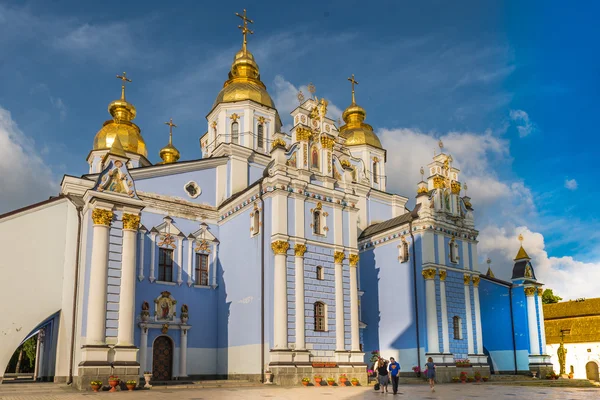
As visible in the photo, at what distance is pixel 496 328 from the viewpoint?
111 ft

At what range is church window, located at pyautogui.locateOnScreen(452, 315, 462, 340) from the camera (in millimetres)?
29359

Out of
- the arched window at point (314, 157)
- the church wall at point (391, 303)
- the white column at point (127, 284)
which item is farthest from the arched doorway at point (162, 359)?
the church wall at point (391, 303)

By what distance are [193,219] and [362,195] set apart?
11.7 metres

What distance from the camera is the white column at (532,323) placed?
3322cm

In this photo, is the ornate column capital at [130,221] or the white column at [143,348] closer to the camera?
the ornate column capital at [130,221]

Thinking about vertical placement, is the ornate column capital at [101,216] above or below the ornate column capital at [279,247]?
above

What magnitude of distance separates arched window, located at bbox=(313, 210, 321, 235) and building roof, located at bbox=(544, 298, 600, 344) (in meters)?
29.9

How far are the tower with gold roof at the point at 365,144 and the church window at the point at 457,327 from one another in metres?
11.2

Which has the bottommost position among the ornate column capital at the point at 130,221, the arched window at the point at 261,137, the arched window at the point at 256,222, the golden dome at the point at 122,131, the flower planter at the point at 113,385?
the flower planter at the point at 113,385

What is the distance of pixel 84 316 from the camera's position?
1997 cm

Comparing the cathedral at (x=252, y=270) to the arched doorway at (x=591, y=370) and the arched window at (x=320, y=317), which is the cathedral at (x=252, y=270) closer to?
the arched window at (x=320, y=317)

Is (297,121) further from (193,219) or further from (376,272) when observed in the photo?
(376,272)

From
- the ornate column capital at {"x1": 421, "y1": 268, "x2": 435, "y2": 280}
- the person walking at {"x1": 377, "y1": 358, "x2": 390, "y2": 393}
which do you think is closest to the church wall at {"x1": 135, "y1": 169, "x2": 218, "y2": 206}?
the ornate column capital at {"x1": 421, "y1": 268, "x2": 435, "y2": 280}

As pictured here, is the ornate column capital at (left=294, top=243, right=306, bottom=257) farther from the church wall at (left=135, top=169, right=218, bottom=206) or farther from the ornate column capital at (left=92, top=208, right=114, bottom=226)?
the ornate column capital at (left=92, top=208, right=114, bottom=226)
